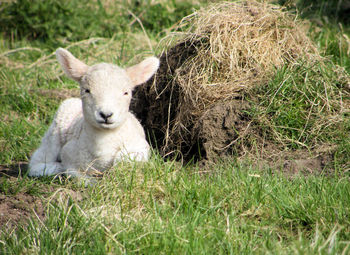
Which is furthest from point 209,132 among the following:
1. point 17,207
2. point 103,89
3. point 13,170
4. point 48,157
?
point 13,170

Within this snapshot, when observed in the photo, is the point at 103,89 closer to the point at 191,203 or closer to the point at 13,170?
the point at 191,203

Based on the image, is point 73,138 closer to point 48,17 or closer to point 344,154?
point 344,154

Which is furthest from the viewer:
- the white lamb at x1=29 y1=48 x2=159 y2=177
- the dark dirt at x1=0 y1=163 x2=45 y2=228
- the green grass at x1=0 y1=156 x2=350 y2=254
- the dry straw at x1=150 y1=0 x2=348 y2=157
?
the dry straw at x1=150 y1=0 x2=348 y2=157

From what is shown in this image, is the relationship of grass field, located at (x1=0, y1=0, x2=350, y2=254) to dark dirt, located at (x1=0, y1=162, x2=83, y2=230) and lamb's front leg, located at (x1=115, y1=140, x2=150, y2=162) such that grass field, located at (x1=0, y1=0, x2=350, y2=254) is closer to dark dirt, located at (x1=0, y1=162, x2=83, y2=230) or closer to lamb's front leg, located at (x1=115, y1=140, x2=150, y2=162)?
dark dirt, located at (x1=0, y1=162, x2=83, y2=230)

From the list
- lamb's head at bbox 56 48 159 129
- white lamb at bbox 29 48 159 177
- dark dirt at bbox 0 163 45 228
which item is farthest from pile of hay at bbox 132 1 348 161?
dark dirt at bbox 0 163 45 228

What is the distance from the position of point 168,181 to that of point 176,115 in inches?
57.7

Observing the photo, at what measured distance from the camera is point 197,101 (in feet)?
18.1

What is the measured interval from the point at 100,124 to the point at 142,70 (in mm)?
846

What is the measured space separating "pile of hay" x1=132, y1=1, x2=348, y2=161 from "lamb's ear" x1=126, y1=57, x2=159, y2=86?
1.93 feet

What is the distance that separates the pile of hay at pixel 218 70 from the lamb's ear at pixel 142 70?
23.1 inches

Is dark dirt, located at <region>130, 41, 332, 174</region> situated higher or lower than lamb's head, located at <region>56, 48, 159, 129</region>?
lower

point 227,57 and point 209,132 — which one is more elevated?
point 227,57

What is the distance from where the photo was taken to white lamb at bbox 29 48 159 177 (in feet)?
15.2

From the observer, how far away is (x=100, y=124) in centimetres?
461
